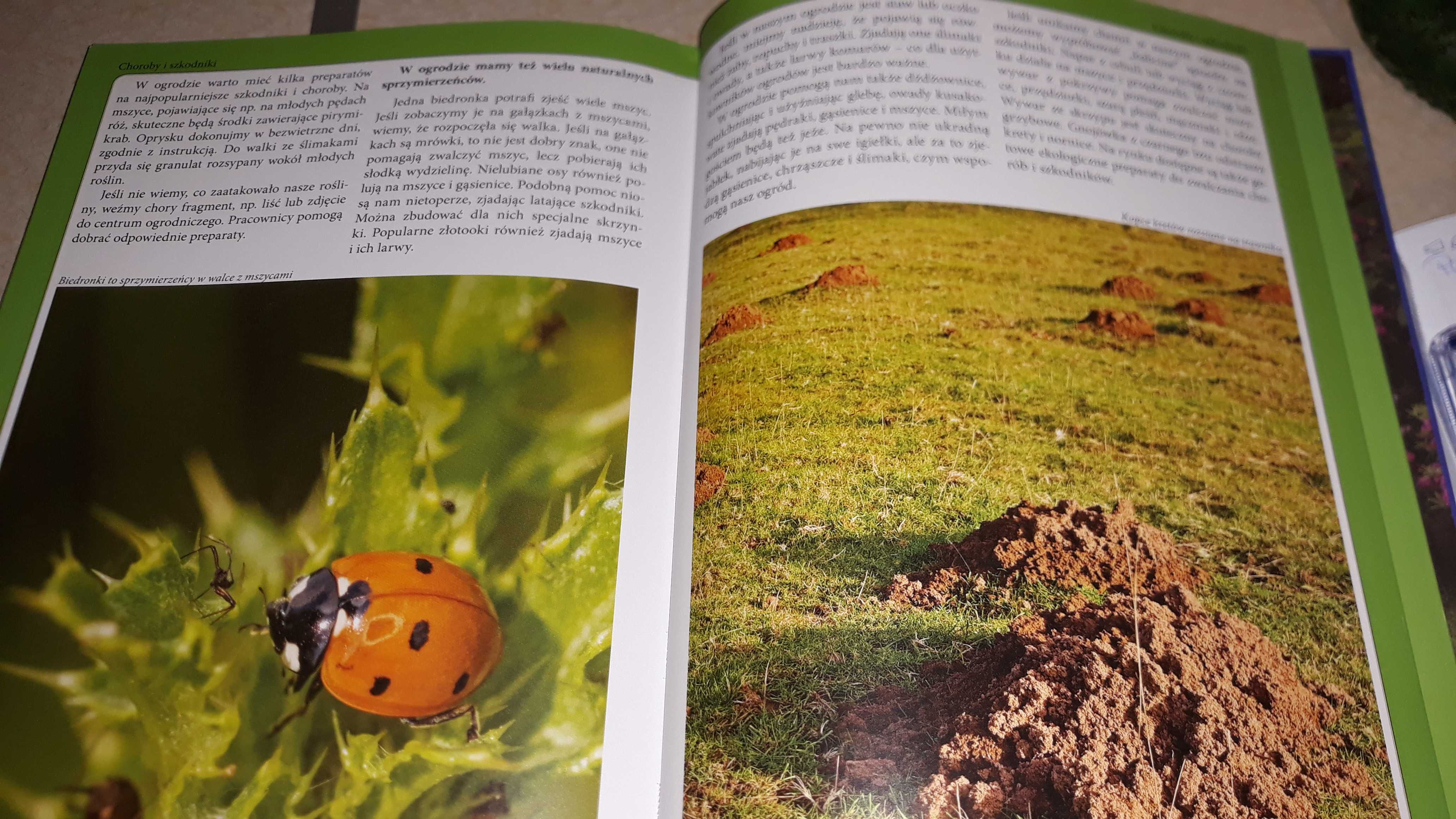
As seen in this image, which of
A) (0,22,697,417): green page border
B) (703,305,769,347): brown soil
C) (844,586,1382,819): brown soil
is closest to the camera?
(844,586,1382,819): brown soil

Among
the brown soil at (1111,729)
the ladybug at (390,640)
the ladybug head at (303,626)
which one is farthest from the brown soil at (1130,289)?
the ladybug head at (303,626)

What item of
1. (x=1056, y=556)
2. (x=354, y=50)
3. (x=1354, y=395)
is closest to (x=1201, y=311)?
(x=1354, y=395)

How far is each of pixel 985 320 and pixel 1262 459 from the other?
0.94ft

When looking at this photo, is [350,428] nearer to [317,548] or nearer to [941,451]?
[317,548]

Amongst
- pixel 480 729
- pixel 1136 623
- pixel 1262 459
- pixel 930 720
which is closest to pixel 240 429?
pixel 480 729

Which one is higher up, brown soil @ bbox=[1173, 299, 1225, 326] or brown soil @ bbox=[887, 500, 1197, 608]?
brown soil @ bbox=[1173, 299, 1225, 326]

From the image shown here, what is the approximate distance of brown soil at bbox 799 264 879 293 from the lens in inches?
28.7

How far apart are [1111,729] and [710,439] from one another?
0.38 metres

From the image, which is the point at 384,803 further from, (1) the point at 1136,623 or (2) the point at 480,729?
(1) the point at 1136,623

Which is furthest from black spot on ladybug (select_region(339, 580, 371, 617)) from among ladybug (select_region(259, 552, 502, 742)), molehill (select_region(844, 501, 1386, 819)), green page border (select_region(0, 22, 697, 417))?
green page border (select_region(0, 22, 697, 417))

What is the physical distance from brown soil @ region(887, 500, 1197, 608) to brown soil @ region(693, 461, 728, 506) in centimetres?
16

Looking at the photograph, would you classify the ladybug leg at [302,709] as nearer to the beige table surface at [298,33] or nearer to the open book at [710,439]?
the open book at [710,439]

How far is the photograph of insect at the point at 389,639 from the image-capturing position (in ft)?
2.04

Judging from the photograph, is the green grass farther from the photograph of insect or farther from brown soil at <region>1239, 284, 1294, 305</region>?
the photograph of insect
